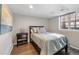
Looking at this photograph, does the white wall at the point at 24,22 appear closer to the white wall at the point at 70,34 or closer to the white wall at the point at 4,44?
the white wall at the point at 70,34

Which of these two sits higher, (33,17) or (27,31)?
(33,17)

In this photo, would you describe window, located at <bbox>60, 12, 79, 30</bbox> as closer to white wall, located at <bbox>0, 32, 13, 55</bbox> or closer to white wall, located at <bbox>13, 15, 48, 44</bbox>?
white wall, located at <bbox>13, 15, 48, 44</bbox>

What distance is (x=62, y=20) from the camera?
390 cm

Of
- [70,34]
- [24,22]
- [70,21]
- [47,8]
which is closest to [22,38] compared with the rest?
[24,22]

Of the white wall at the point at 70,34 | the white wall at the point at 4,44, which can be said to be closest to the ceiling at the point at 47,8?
the white wall at the point at 70,34

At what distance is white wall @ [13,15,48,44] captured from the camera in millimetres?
4178

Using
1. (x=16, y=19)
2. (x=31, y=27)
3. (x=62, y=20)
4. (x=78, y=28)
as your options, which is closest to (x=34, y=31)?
(x=31, y=27)

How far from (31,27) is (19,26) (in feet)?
2.38

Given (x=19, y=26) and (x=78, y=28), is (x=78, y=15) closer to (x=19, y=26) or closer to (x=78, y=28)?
(x=78, y=28)

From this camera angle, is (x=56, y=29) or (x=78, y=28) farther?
(x=56, y=29)

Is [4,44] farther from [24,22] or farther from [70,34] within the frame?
[24,22]

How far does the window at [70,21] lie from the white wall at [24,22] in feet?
4.31

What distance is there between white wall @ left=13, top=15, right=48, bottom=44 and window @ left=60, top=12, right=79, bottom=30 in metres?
1.31

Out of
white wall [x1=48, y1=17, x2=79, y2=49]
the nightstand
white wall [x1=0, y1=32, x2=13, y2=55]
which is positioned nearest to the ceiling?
white wall [x1=48, y1=17, x2=79, y2=49]
